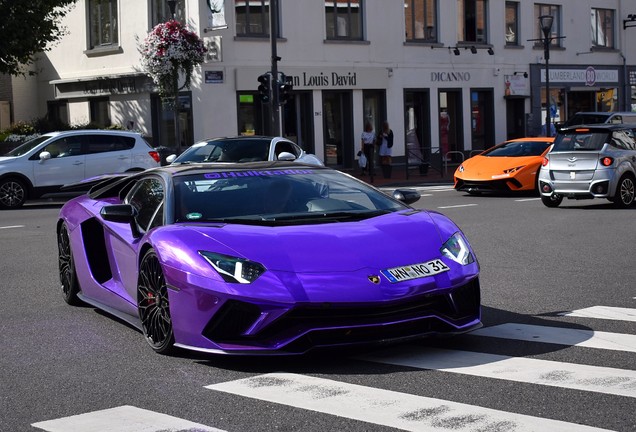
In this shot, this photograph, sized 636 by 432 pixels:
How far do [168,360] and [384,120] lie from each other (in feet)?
108

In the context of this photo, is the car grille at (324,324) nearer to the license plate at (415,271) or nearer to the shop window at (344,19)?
the license plate at (415,271)

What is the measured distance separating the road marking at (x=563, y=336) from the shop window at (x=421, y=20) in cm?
3334

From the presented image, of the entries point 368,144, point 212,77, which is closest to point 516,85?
Answer: point 368,144

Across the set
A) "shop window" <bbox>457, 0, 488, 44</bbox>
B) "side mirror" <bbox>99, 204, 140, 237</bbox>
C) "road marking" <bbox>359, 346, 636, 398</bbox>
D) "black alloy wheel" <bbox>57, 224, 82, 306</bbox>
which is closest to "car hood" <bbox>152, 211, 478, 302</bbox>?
"road marking" <bbox>359, 346, 636, 398</bbox>

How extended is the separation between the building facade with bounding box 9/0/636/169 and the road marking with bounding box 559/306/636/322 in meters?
23.6

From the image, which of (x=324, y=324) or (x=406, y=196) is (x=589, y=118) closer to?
(x=406, y=196)

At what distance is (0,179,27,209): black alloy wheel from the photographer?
24.6m

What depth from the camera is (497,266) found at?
1199cm

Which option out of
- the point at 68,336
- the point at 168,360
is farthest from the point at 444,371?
the point at 68,336

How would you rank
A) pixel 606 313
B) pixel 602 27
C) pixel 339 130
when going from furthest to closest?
pixel 602 27
pixel 339 130
pixel 606 313

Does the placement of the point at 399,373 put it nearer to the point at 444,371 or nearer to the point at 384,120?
the point at 444,371

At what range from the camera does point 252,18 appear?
3550 centimetres

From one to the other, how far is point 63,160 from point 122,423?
20540 millimetres

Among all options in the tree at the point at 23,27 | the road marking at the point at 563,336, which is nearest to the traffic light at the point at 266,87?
the tree at the point at 23,27
